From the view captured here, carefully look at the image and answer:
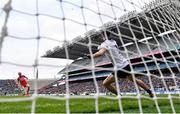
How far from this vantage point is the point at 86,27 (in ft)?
17.5

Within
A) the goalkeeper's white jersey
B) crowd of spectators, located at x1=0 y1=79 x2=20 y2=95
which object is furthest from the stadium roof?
crowd of spectators, located at x1=0 y1=79 x2=20 y2=95

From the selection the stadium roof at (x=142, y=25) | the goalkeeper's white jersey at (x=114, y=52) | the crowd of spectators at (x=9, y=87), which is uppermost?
the crowd of spectators at (x=9, y=87)

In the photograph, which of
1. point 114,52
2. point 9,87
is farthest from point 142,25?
point 9,87

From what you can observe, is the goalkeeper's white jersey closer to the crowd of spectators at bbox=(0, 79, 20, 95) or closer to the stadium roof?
the stadium roof

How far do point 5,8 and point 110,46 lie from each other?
8.90 ft

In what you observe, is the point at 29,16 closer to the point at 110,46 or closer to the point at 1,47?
the point at 1,47

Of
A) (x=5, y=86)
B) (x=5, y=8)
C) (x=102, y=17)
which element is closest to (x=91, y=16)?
(x=102, y=17)

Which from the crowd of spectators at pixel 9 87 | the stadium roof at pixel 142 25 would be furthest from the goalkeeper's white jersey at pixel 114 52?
the crowd of spectators at pixel 9 87

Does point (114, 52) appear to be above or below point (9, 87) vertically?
below

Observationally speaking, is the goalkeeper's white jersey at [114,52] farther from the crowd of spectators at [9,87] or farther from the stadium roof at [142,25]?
the crowd of spectators at [9,87]

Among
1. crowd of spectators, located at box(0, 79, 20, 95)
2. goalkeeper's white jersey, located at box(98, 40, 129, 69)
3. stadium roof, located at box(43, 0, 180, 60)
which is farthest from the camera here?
crowd of spectators, located at box(0, 79, 20, 95)

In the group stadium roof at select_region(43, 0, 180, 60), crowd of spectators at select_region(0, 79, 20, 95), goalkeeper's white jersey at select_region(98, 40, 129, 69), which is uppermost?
crowd of spectators at select_region(0, 79, 20, 95)

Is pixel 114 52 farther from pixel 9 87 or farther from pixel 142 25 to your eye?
pixel 9 87

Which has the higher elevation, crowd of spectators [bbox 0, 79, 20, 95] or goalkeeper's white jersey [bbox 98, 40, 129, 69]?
crowd of spectators [bbox 0, 79, 20, 95]
